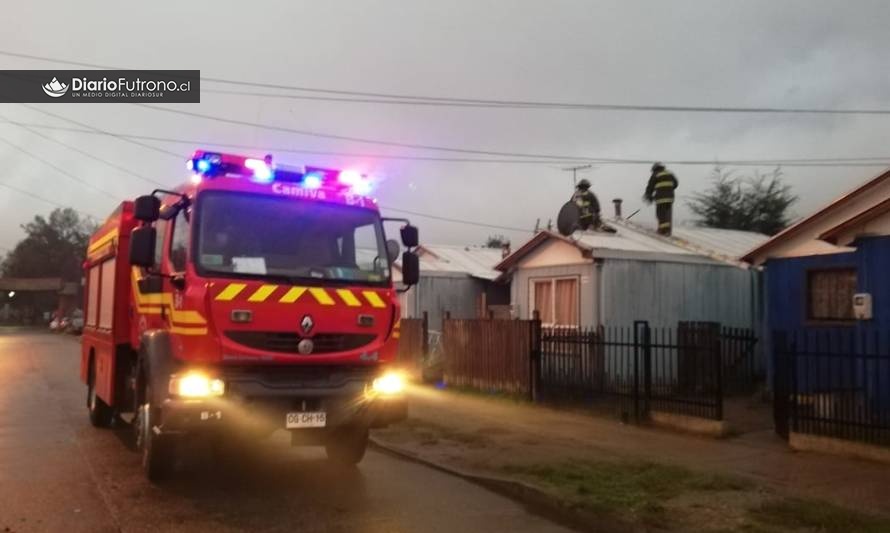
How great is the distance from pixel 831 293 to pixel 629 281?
4202mm

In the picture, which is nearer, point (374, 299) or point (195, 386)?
point (195, 386)

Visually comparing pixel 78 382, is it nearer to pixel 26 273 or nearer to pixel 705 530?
pixel 705 530

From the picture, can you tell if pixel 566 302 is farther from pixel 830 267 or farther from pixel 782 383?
pixel 782 383

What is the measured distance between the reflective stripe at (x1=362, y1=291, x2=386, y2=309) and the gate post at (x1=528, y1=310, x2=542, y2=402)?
675cm

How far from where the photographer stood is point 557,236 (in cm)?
1658

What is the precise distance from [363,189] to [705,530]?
464 centimetres

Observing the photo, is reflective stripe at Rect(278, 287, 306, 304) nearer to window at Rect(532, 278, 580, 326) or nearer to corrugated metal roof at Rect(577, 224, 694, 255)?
corrugated metal roof at Rect(577, 224, 694, 255)

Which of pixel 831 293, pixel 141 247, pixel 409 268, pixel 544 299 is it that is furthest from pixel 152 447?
pixel 544 299

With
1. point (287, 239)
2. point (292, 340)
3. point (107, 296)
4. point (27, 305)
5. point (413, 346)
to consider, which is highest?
point (27, 305)

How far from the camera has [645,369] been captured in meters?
11.5

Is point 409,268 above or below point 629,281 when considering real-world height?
below

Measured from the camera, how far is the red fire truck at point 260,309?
6.84m

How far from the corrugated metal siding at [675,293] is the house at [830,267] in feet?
8.38

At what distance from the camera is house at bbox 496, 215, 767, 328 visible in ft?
52.1
